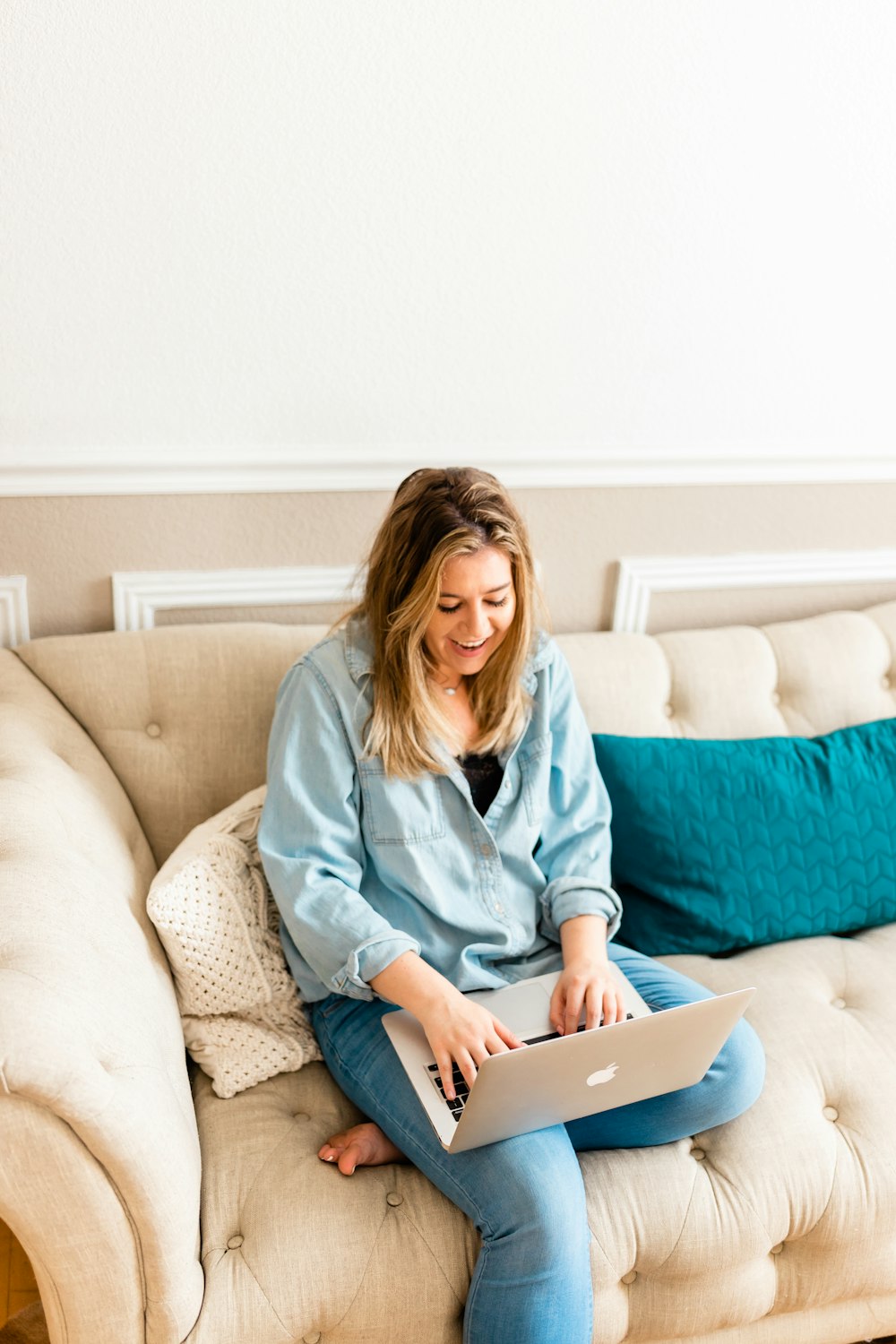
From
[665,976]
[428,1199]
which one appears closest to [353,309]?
[665,976]

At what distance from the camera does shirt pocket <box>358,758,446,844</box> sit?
54.3 inches

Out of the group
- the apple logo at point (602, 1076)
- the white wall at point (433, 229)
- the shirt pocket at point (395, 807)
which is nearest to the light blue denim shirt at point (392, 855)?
the shirt pocket at point (395, 807)

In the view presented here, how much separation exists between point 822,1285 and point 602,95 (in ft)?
5.47

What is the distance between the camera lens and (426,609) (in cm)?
133

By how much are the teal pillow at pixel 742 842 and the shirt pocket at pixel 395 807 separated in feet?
1.27

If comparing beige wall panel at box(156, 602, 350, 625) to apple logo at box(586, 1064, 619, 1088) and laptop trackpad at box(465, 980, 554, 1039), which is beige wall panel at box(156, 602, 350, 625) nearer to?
laptop trackpad at box(465, 980, 554, 1039)

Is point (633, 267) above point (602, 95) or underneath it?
underneath

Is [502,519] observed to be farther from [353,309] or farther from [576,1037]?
[576,1037]

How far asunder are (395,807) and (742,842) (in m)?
0.60

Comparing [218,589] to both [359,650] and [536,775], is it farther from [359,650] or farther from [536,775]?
[536,775]

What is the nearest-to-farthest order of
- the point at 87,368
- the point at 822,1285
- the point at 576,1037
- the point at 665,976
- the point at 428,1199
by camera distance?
the point at 576,1037 → the point at 428,1199 → the point at 822,1285 → the point at 665,976 → the point at 87,368

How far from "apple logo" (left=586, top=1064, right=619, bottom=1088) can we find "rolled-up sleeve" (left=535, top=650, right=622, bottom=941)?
329mm

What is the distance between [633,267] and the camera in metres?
1.73

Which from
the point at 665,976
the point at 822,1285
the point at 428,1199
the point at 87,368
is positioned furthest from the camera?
the point at 87,368
